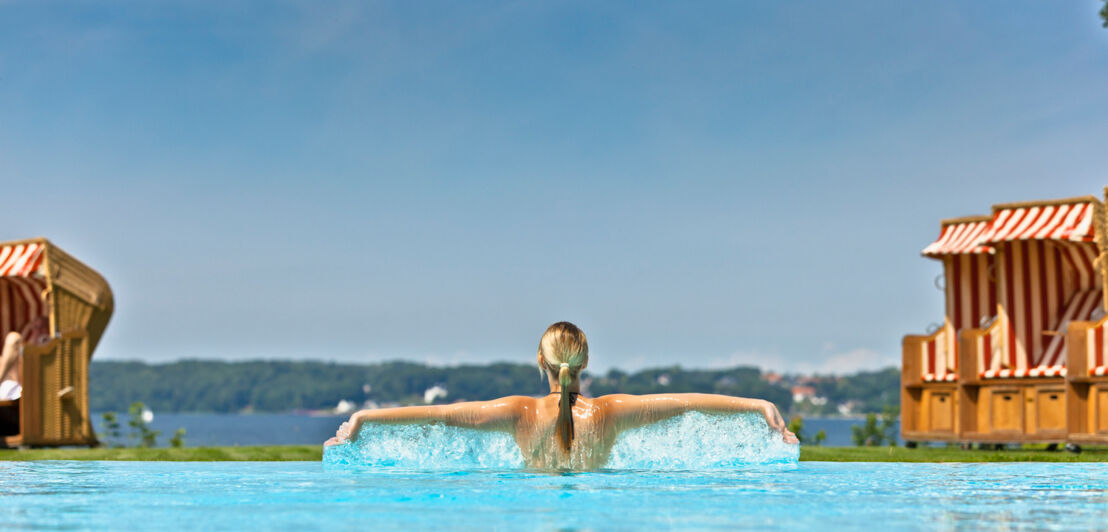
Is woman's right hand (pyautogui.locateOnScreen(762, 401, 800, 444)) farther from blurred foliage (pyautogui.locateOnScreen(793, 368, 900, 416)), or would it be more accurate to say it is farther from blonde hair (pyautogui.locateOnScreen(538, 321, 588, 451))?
blurred foliage (pyautogui.locateOnScreen(793, 368, 900, 416))

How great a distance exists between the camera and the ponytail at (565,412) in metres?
6.00

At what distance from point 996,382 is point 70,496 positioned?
12065 millimetres

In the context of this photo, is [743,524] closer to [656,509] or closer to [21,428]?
[656,509]

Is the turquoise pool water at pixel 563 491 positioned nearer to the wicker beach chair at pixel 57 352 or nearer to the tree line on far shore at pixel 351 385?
the wicker beach chair at pixel 57 352

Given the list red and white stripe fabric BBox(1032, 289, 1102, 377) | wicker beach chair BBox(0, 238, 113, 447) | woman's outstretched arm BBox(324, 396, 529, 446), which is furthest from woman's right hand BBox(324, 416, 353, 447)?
red and white stripe fabric BBox(1032, 289, 1102, 377)

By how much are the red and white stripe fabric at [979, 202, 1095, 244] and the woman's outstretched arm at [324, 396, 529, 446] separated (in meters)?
9.84

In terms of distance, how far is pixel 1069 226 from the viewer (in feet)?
47.1

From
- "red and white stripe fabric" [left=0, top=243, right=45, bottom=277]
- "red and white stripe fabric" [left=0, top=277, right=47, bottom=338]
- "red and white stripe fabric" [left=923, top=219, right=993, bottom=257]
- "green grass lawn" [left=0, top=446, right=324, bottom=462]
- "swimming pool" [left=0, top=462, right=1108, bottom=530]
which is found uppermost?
"red and white stripe fabric" [left=923, top=219, right=993, bottom=257]

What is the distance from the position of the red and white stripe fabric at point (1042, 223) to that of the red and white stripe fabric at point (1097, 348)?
1.55 meters

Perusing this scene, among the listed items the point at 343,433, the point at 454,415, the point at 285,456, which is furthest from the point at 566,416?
the point at 285,456

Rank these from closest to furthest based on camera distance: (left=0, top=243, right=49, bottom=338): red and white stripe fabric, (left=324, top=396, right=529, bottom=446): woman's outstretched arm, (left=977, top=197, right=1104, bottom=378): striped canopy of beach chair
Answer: (left=324, top=396, right=529, bottom=446): woman's outstretched arm → (left=977, top=197, right=1104, bottom=378): striped canopy of beach chair → (left=0, top=243, right=49, bottom=338): red and white stripe fabric

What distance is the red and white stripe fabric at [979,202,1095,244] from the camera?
14.1 meters

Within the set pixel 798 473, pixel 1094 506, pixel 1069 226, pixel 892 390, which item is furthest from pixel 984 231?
pixel 892 390

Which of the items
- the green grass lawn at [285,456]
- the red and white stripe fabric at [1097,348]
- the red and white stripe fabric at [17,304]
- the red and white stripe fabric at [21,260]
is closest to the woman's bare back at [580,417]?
the green grass lawn at [285,456]
